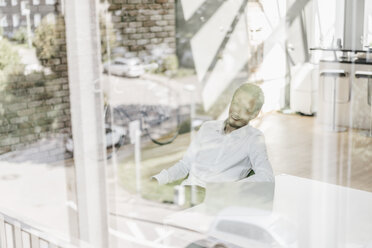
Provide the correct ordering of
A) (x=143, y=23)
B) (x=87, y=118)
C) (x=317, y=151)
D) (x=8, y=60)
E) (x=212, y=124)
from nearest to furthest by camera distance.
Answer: (x=317, y=151)
(x=212, y=124)
(x=143, y=23)
(x=87, y=118)
(x=8, y=60)

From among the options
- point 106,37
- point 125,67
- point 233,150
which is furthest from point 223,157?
point 106,37

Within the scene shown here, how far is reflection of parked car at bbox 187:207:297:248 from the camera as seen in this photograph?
1.37 meters

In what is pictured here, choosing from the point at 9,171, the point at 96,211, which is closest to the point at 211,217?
the point at 96,211

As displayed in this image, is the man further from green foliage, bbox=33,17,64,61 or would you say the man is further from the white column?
green foliage, bbox=33,17,64,61

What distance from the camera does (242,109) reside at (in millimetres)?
1463

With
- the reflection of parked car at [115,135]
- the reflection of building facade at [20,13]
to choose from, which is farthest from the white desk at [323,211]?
the reflection of building facade at [20,13]

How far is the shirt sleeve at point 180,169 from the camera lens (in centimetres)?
161

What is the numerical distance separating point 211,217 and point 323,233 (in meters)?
0.37

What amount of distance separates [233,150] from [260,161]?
0.31 ft

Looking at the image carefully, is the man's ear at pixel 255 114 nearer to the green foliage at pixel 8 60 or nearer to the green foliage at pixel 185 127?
the green foliage at pixel 185 127

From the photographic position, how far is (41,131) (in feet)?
7.41

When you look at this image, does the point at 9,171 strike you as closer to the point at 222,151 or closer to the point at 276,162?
the point at 222,151

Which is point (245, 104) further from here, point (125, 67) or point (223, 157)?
point (125, 67)

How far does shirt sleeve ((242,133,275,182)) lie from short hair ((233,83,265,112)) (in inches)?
3.4
